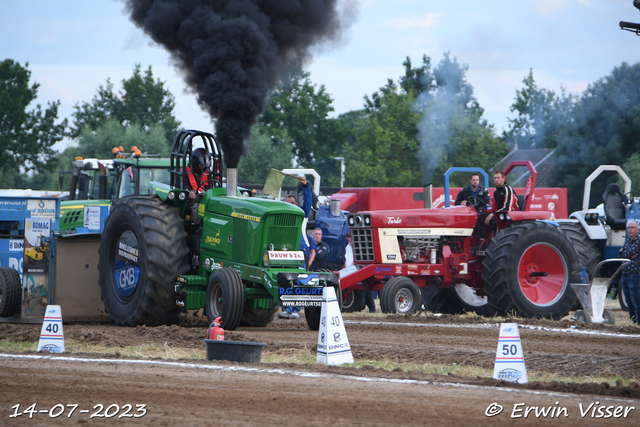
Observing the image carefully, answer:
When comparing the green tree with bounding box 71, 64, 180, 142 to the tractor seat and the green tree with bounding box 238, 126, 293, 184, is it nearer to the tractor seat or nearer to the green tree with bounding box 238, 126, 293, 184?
the green tree with bounding box 238, 126, 293, 184

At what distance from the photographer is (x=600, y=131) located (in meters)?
34.9

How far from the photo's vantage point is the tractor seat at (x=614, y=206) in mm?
15188

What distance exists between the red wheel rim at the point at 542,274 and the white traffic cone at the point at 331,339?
5326mm

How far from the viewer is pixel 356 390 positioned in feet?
17.9

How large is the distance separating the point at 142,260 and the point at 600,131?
1174 inches

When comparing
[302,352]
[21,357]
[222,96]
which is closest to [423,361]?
[302,352]

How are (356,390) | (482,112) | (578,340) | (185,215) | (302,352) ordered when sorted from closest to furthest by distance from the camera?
1. (356,390)
2. (302,352)
3. (578,340)
4. (185,215)
5. (482,112)

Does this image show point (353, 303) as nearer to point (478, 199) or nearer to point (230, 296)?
point (478, 199)

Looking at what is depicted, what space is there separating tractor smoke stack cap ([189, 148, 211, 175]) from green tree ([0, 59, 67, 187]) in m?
37.2

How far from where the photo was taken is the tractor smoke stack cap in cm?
1022

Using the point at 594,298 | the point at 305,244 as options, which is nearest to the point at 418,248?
the point at 305,244

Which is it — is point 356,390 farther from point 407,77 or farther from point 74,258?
point 407,77

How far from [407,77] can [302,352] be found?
39324 mm

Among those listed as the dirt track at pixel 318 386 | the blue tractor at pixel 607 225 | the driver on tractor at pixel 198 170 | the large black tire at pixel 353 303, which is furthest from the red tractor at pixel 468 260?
the driver on tractor at pixel 198 170
